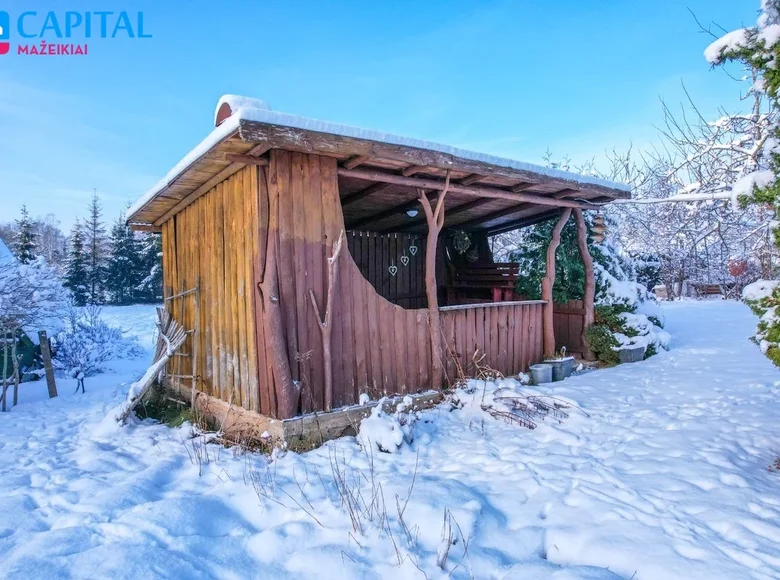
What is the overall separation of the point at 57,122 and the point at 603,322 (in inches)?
546

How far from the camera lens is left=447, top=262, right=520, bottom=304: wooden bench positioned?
817cm

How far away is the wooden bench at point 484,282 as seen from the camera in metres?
8.17

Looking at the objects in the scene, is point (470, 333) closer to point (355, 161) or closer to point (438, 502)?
point (355, 161)

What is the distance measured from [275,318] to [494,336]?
3.20 meters

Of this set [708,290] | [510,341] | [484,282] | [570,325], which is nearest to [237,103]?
[510,341]

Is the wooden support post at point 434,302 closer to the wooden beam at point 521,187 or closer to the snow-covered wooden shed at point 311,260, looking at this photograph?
the snow-covered wooden shed at point 311,260

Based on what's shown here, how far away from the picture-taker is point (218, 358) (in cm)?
512

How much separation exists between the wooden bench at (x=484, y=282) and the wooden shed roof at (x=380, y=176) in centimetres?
95

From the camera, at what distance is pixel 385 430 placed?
157 inches

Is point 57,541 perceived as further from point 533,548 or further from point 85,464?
point 533,548

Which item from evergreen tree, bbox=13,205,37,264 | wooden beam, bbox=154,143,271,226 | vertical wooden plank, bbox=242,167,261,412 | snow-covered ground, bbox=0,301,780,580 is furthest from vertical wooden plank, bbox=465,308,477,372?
evergreen tree, bbox=13,205,37,264

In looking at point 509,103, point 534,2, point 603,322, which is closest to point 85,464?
point 603,322

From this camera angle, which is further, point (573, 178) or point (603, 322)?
point (603, 322)

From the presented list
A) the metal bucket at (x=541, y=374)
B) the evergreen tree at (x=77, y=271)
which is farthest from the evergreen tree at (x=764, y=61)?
the evergreen tree at (x=77, y=271)
